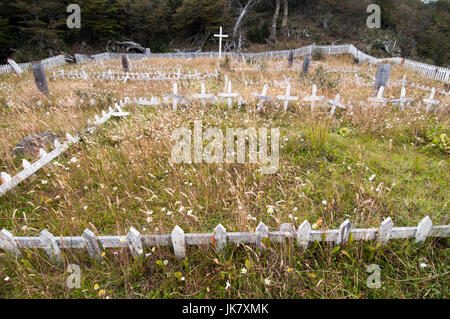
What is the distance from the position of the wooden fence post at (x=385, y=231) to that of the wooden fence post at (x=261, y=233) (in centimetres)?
106

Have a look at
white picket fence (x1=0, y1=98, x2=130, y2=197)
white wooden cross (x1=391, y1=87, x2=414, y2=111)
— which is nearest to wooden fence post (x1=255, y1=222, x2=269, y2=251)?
white picket fence (x1=0, y1=98, x2=130, y2=197)

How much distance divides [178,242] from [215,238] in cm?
35

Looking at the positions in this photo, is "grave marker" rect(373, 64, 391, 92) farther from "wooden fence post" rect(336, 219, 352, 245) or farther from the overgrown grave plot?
"wooden fence post" rect(336, 219, 352, 245)

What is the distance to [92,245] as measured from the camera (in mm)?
2041

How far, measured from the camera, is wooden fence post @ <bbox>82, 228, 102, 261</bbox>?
1.97m

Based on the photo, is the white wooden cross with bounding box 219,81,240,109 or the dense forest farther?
the dense forest

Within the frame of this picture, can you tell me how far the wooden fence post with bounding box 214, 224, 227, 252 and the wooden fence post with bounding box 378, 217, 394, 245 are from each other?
145 cm

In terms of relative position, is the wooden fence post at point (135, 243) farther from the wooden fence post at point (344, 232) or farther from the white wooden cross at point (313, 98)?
the white wooden cross at point (313, 98)

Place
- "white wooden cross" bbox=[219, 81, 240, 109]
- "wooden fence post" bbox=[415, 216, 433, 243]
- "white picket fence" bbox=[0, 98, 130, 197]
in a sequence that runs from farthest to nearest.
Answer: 1. "white wooden cross" bbox=[219, 81, 240, 109]
2. "white picket fence" bbox=[0, 98, 130, 197]
3. "wooden fence post" bbox=[415, 216, 433, 243]

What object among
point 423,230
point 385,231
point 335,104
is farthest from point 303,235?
point 335,104

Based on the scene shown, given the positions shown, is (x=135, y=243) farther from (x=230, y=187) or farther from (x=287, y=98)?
(x=287, y=98)

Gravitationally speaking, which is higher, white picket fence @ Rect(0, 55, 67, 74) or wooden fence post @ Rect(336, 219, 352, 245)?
white picket fence @ Rect(0, 55, 67, 74)

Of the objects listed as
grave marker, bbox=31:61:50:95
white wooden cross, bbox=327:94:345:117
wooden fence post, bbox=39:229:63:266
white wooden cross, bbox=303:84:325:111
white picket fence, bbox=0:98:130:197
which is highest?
grave marker, bbox=31:61:50:95
